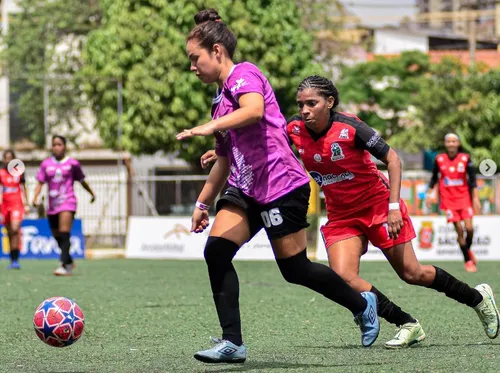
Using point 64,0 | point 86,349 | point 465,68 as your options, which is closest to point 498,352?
point 86,349

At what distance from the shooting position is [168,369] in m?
6.25

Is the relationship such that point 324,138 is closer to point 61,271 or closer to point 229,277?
point 229,277

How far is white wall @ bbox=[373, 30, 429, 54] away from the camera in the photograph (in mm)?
60500

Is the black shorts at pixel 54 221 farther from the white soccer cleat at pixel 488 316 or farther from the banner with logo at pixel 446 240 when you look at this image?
the white soccer cleat at pixel 488 316

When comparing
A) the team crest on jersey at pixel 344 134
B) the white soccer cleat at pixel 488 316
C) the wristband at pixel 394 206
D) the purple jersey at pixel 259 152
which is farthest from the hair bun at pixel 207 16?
the white soccer cleat at pixel 488 316

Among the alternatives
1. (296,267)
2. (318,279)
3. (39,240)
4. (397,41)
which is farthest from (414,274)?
(397,41)

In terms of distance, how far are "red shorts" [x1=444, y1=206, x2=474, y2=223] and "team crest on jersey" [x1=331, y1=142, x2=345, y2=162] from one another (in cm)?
971

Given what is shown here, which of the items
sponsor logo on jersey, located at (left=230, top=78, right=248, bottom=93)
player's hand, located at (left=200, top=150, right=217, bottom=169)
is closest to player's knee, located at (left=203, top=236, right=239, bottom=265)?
player's hand, located at (left=200, top=150, right=217, bottom=169)

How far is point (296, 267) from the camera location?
6371mm

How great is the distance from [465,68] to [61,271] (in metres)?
29.8

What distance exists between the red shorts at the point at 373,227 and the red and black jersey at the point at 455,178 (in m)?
9.04

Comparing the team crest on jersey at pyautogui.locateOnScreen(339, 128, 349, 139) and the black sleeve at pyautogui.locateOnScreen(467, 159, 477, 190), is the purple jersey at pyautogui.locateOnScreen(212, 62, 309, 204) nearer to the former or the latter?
the team crest on jersey at pyautogui.locateOnScreen(339, 128, 349, 139)

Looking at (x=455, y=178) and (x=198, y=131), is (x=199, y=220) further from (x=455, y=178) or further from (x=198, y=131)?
(x=455, y=178)

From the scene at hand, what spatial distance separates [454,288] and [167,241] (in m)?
15.2
